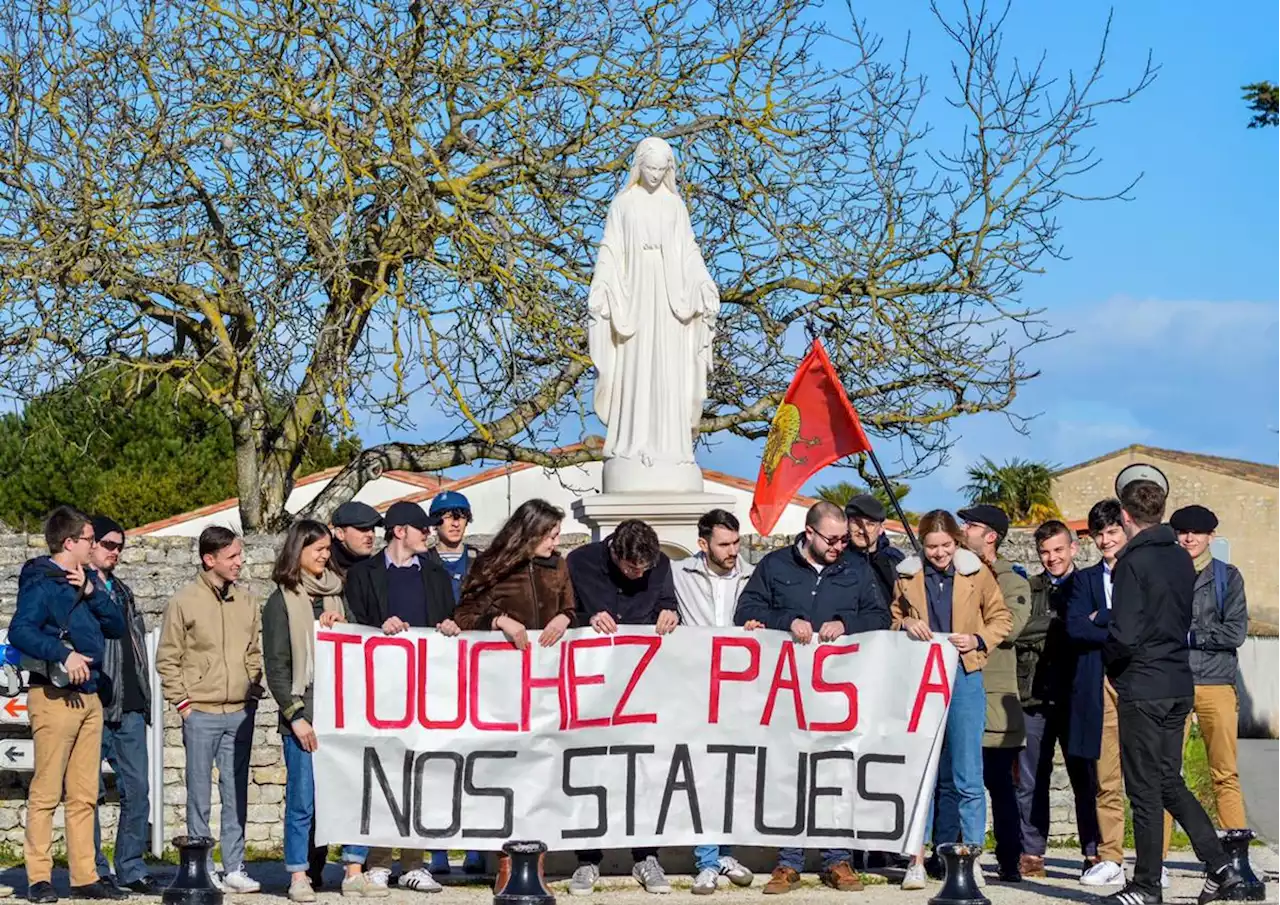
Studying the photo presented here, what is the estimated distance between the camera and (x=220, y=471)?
51.2 meters

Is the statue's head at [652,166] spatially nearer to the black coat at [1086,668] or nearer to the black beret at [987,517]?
the black beret at [987,517]

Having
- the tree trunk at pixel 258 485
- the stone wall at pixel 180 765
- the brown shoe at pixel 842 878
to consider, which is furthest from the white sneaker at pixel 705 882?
the tree trunk at pixel 258 485

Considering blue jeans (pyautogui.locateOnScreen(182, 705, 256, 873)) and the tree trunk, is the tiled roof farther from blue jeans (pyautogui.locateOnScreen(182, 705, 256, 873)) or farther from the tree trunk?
blue jeans (pyautogui.locateOnScreen(182, 705, 256, 873))

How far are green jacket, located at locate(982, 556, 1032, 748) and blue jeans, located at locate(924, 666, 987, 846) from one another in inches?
14.7

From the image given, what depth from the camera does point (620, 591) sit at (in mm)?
9414

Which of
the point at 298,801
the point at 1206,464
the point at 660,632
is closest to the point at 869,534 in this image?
the point at 660,632

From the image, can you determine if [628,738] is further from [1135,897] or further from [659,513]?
[1135,897]

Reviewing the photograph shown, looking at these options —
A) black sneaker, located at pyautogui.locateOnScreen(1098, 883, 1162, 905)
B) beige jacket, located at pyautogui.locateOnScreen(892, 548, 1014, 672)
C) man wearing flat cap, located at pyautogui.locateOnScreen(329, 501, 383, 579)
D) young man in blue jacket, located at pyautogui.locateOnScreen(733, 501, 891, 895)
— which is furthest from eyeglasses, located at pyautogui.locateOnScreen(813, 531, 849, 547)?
man wearing flat cap, located at pyautogui.locateOnScreen(329, 501, 383, 579)

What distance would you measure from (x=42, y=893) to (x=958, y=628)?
4563 mm

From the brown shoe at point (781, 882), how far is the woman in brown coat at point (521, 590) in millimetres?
1563

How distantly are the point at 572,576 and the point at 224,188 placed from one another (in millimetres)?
11736

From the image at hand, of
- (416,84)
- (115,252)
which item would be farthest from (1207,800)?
(115,252)

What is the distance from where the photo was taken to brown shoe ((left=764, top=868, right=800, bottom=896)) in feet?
30.3

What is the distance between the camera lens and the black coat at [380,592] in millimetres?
9344
